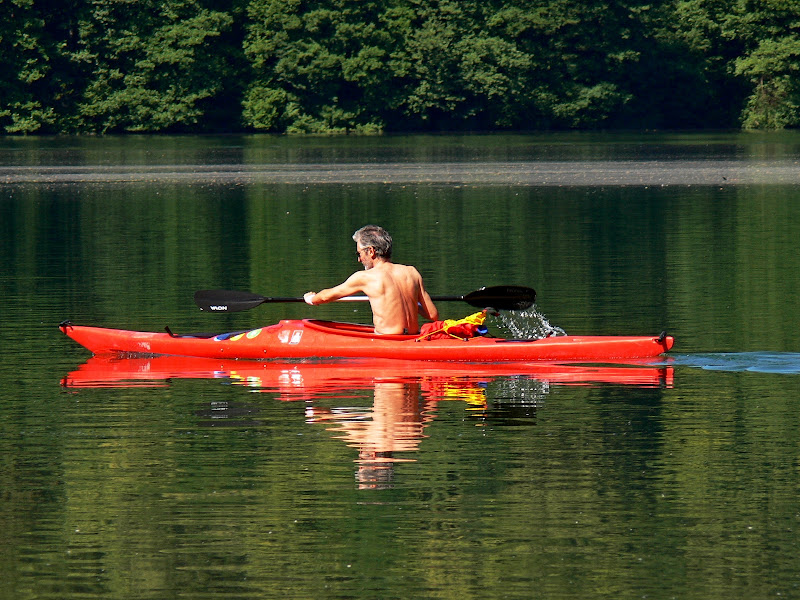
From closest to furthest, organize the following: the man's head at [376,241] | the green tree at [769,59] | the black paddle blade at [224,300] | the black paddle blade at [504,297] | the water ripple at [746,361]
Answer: the water ripple at [746,361], the man's head at [376,241], the black paddle blade at [504,297], the black paddle blade at [224,300], the green tree at [769,59]

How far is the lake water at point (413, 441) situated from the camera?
8414 mm

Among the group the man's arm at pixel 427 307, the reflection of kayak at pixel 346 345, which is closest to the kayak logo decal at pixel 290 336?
the reflection of kayak at pixel 346 345

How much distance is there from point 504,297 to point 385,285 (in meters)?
1.78

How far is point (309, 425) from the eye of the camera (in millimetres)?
12008

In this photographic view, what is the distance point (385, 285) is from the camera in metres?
15.1

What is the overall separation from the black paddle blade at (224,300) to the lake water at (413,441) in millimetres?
472

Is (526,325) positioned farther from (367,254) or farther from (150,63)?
(150,63)

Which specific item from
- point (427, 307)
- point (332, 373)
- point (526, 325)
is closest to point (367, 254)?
point (427, 307)

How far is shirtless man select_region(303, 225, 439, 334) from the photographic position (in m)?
15.1

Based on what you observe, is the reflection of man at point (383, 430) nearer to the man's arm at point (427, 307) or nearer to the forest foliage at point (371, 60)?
the man's arm at point (427, 307)

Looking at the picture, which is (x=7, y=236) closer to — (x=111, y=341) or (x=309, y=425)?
(x=111, y=341)

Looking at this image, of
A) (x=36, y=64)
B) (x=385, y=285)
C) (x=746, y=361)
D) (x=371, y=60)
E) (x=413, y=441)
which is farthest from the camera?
(x=371, y=60)

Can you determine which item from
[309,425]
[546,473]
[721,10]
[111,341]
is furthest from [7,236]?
[721,10]

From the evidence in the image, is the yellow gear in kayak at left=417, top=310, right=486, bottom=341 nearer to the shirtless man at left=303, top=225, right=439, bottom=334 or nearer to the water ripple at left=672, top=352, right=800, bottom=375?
the shirtless man at left=303, top=225, right=439, bottom=334
